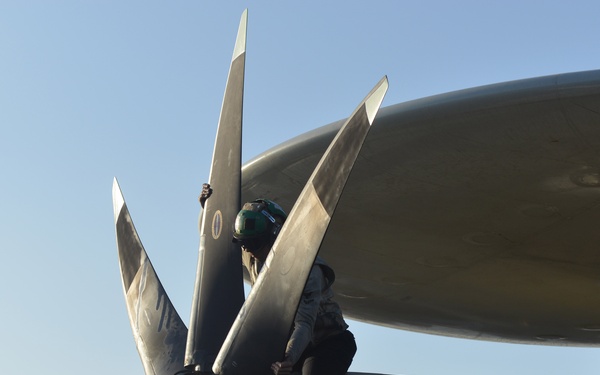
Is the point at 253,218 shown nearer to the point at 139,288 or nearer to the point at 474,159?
the point at 139,288

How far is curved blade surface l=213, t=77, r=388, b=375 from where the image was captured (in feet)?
21.3

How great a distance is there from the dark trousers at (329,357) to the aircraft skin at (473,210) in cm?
470

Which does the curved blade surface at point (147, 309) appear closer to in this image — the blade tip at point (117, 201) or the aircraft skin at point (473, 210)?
the blade tip at point (117, 201)

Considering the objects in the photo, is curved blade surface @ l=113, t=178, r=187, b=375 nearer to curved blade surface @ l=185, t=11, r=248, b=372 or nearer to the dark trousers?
curved blade surface @ l=185, t=11, r=248, b=372

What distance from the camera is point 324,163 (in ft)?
21.6

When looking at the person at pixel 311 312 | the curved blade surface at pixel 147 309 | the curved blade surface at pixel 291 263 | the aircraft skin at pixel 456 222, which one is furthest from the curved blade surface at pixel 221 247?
the curved blade surface at pixel 291 263

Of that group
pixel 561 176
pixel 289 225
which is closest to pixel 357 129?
pixel 289 225

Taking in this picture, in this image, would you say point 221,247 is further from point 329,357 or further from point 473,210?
point 473,210

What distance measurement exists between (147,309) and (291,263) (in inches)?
98.4

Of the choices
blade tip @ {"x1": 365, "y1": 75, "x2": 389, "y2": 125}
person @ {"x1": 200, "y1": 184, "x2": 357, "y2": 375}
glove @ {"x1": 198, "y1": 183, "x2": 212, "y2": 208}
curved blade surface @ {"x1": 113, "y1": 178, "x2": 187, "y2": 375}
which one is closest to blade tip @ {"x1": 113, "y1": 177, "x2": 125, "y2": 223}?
curved blade surface @ {"x1": 113, "y1": 178, "x2": 187, "y2": 375}

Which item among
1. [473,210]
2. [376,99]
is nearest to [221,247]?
[376,99]

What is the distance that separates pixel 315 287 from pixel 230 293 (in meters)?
1.30

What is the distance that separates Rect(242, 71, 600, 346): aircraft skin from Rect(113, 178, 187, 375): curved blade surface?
3781 mm

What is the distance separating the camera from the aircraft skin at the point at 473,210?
1138cm
